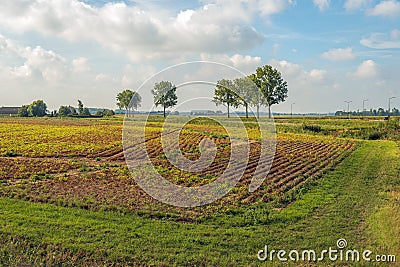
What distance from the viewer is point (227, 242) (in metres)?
8.38

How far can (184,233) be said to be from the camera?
897 cm

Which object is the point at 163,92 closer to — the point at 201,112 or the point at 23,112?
the point at 201,112

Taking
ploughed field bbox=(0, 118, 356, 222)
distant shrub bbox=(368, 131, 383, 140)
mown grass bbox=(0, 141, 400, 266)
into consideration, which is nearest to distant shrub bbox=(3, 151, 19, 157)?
ploughed field bbox=(0, 118, 356, 222)

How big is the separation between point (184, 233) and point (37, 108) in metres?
130

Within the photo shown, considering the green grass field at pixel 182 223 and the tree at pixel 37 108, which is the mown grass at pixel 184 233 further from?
the tree at pixel 37 108

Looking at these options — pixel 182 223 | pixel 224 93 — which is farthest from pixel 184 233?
pixel 224 93

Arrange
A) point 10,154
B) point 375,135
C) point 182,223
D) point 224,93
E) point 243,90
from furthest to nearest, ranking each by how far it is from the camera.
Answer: point 375,135 < point 10,154 < point 243,90 < point 224,93 < point 182,223

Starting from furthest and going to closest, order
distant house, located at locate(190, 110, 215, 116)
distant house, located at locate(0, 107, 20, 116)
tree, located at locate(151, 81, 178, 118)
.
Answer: distant house, located at locate(0, 107, 20, 116), distant house, located at locate(190, 110, 215, 116), tree, located at locate(151, 81, 178, 118)

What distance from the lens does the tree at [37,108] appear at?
402 ft

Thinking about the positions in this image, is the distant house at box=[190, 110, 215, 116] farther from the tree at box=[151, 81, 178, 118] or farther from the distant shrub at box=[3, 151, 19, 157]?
the distant shrub at box=[3, 151, 19, 157]

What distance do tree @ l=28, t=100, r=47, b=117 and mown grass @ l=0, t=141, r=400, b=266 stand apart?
12267 centimetres

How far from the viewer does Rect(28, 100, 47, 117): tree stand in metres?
122

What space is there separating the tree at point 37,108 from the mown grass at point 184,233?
4829 inches

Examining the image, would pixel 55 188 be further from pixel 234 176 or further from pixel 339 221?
pixel 339 221
